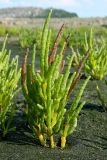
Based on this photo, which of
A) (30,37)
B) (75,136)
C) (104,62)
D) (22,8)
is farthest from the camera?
(22,8)

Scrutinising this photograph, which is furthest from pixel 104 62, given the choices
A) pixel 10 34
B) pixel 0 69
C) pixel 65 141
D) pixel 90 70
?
pixel 10 34

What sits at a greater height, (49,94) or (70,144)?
(49,94)

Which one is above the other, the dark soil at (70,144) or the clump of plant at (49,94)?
the clump of plant at (49,94)

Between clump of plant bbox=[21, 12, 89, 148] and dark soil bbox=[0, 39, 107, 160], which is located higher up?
clump of plant bbox=[21, 12, 89, 148]

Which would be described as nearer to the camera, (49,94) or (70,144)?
(49,94)

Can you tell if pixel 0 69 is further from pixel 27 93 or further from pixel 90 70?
pixel 90 70
